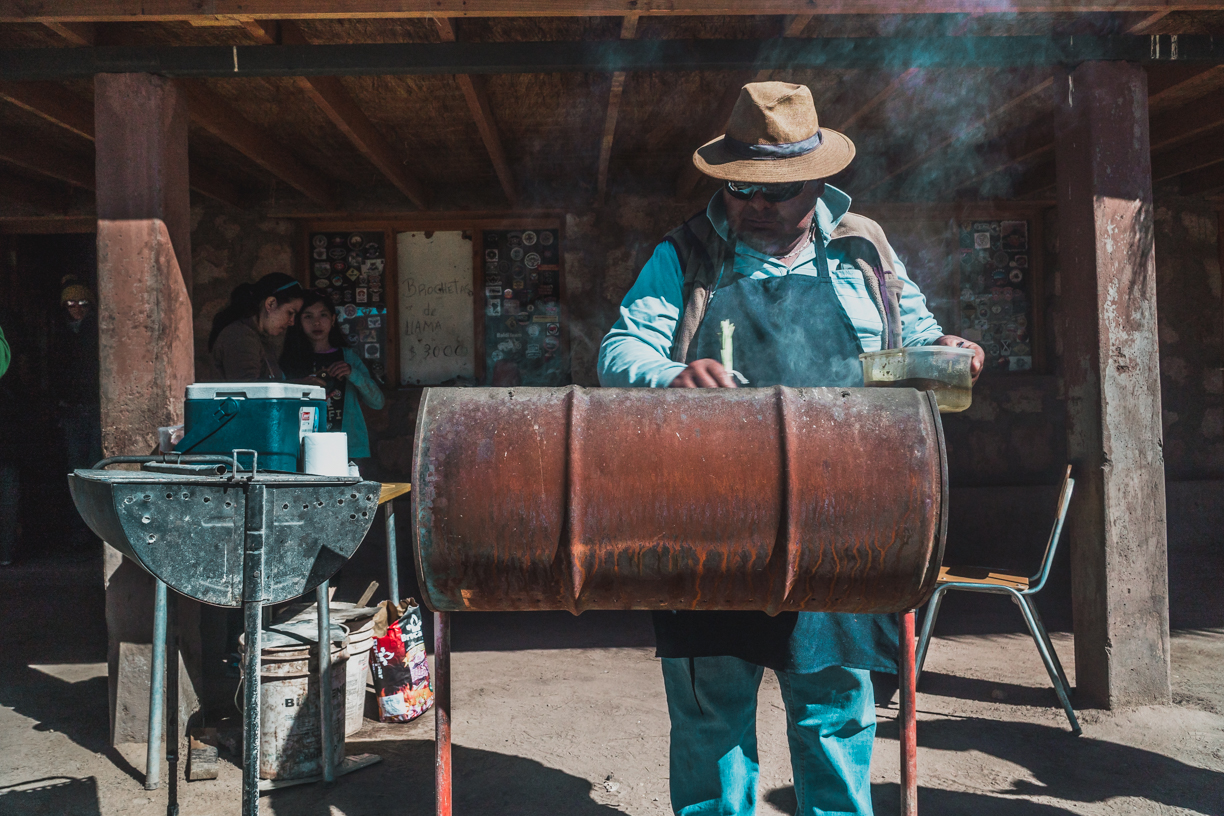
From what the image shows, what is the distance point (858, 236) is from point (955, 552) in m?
4.84

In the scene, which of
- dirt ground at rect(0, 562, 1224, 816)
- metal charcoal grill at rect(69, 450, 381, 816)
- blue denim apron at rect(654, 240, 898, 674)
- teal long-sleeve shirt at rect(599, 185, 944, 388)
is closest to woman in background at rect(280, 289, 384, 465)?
dirt ground at rect(0, 562, 1224, 816)

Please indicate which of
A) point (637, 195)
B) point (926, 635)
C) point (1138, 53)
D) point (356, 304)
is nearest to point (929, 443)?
point (926, 635)

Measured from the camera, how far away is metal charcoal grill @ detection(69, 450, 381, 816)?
1728mm

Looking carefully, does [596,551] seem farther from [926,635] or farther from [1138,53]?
[1138,53]

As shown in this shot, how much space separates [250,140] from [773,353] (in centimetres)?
384

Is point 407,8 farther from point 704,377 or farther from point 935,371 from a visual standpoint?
point 935,371

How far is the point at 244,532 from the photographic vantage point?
5.88ft

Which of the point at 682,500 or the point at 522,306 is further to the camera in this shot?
the point at 522,306

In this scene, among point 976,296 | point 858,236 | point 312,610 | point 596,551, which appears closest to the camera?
point 596,551

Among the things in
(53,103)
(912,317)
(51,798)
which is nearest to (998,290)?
(912,317)

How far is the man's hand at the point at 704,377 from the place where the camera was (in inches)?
64.4

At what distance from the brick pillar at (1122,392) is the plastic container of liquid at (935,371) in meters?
2.19

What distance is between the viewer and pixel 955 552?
19.9 feet

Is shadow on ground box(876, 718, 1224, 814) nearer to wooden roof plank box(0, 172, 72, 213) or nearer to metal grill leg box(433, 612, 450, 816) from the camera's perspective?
metal grill leg box(433, 612, 450, 816)
